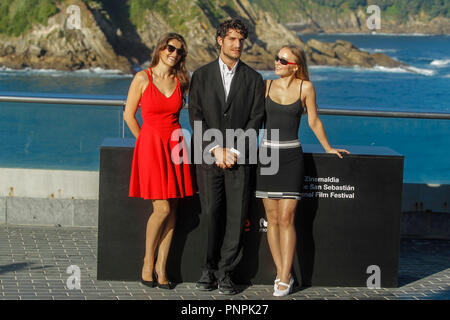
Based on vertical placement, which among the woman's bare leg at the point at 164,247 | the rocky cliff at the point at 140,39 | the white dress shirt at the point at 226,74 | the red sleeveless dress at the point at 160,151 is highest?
the rocky cliff at the point at 140,39

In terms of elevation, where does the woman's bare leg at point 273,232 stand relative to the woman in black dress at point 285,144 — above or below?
below

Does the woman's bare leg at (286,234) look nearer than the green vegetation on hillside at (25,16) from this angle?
Yes

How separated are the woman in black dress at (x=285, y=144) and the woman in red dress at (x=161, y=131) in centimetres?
60

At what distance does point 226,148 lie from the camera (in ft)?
16.9

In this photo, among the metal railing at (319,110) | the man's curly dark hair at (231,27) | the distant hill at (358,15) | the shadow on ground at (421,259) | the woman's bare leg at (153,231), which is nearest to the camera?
the man's curly dark hair at (231,27)

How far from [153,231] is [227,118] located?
1.01 meters

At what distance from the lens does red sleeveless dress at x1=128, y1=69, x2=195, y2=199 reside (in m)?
5.18

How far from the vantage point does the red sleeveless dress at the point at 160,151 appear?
5180mm

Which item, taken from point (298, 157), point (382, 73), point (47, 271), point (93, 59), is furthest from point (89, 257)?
point (382, 73)

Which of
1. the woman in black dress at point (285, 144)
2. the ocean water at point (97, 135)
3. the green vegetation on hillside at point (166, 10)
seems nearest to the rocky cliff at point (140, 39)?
the green vegetation on hillside at point (166, 10)

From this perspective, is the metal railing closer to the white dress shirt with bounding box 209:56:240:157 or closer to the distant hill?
the white dress shirt with bounding box 209:56:240:157

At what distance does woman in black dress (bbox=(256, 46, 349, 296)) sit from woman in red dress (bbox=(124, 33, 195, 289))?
0.60 metres

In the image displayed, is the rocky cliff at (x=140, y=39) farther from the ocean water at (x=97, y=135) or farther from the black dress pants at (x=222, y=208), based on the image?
the black dress pants at (x=222, y=208)

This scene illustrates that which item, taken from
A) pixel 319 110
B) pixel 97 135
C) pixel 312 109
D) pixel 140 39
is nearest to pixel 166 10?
pixel 140 39
